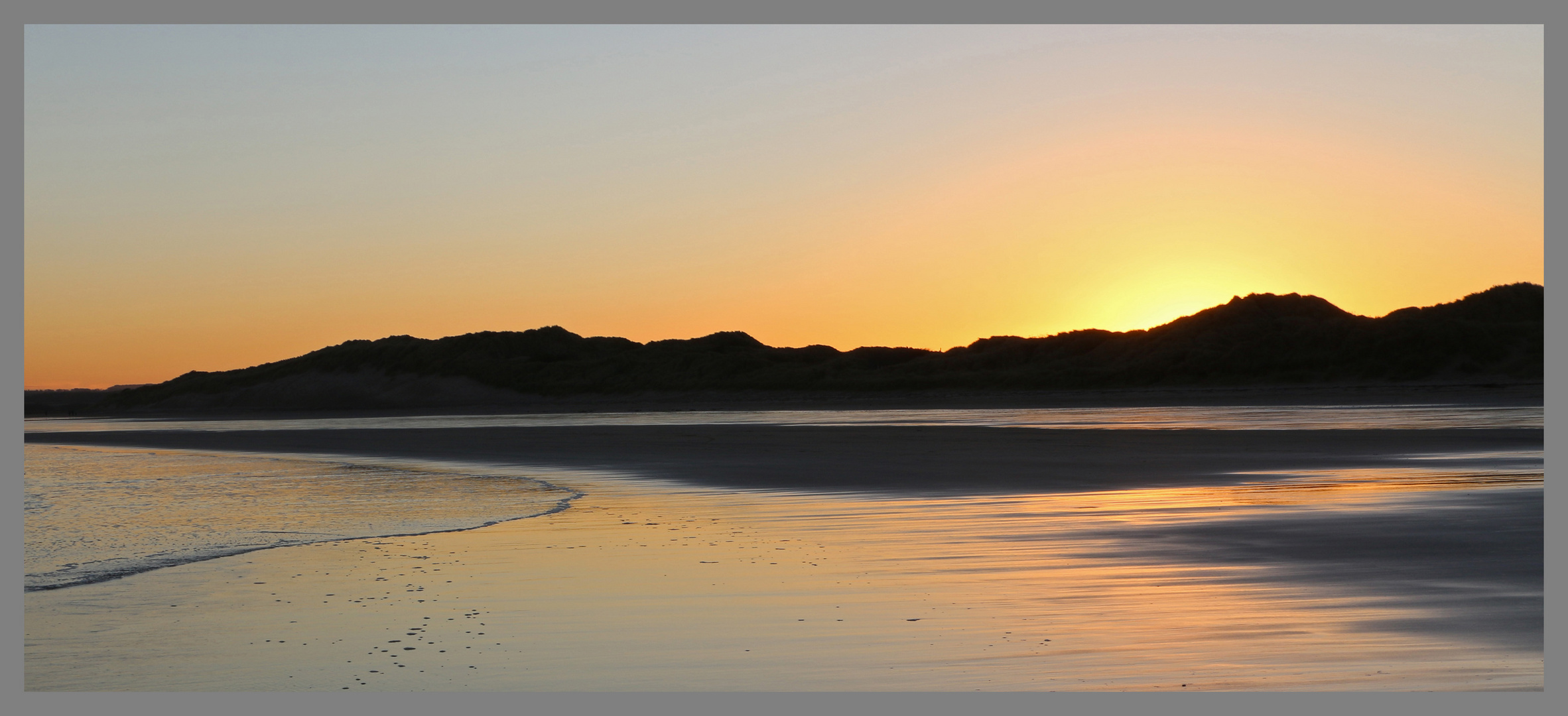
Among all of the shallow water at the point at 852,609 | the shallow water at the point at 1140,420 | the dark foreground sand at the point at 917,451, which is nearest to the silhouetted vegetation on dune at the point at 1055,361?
the shallow water at the point at 1140,420

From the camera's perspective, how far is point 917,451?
29562mm

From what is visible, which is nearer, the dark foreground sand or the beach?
the beach

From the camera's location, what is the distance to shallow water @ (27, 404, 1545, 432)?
43.0 m

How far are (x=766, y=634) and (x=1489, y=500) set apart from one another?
11511 mm

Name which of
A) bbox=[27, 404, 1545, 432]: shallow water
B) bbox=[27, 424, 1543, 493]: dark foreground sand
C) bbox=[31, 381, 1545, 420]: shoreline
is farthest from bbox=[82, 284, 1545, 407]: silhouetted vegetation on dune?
bbox=[27, 424, 1543, 493]: dark foreground sand

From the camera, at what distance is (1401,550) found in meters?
11.1

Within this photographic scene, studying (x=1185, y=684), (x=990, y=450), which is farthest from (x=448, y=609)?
(x=990, y=450)

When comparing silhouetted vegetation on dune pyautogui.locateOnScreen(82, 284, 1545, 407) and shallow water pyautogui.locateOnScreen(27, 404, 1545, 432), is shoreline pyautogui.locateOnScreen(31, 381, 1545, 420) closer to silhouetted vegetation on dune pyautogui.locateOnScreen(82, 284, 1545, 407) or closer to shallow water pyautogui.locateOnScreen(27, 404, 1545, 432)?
silhouetted vegetation on dune pyautogui.locateOnScreen(82, 284, 1545, 407)

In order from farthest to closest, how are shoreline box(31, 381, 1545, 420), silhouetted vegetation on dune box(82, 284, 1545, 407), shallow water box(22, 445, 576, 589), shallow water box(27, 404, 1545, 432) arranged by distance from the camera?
1. silhouetted vegetation on dune box(82, 284, 1545, 407)
2. shoreline box(31, 381, 1545, 420)
3. shallow water box(27, 404, 1545, 432)
4. shallow water box(22, 445, 576, 589)

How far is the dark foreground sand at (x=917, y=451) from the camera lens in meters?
20.8

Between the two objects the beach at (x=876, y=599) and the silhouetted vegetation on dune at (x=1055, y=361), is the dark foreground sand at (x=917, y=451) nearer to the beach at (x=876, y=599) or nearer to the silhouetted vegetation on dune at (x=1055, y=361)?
the beach at (x=876, y=599)

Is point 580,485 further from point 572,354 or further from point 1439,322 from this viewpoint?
point 572,354

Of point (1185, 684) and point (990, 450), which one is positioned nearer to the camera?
point (1185, 684)

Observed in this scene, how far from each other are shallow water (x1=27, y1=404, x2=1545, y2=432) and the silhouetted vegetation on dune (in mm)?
67190
